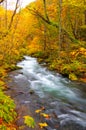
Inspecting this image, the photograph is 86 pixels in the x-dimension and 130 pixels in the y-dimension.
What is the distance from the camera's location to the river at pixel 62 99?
8.66 meters

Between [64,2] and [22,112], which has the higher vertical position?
[64,2]

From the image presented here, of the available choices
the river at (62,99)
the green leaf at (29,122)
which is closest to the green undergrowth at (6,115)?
the green leaf at (29,122)

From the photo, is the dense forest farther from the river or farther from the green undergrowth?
the river

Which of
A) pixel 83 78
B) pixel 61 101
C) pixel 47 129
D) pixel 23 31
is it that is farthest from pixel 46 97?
pixel 23 31

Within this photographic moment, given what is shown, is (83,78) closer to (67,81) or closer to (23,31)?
(67,81)

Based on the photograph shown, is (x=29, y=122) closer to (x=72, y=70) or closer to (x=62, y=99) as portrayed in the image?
(x=62, y=99)

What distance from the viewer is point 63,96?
1242 cm

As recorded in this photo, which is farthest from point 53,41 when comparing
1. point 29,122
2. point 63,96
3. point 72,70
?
point 29,122

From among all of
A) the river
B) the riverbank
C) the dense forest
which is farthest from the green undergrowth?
the riverbank

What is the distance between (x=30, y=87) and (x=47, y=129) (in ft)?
20.0

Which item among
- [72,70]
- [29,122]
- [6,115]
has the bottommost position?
[29,122]

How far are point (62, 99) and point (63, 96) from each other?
24.5 inches

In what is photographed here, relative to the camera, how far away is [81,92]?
13391 millimetres

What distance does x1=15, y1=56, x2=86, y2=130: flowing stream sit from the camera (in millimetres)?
9117
